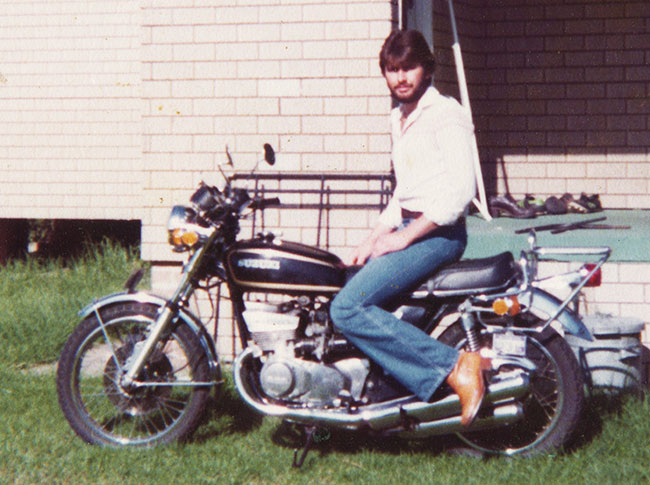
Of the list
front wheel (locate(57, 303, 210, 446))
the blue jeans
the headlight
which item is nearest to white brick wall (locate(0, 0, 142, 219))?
front wheel (locate(57, 303, 210, 446))

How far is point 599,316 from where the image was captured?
18.2 feet

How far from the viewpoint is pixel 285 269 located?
15.2ft

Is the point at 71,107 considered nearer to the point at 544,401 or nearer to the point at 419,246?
the point at 419,246

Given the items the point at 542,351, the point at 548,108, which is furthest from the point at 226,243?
the point at 548,108

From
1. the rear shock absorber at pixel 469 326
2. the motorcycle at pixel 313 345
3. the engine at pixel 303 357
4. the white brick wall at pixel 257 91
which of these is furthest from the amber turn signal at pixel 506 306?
the white brick wall at pixel 257 91

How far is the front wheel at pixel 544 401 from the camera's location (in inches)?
180

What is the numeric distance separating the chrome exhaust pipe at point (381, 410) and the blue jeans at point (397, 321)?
3.3 inches

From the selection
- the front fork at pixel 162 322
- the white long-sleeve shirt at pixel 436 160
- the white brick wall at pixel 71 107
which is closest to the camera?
the white long-sleeve shirt at pixel 436 160

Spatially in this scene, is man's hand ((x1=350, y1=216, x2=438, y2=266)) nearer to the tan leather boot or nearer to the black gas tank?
the black gas tank

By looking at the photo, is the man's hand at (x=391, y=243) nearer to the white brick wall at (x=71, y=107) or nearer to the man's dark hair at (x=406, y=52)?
the man's dark hair at (x=406, y=52)

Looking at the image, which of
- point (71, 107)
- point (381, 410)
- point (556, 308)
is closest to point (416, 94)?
point (556, 308)

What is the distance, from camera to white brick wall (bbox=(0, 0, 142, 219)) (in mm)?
9047

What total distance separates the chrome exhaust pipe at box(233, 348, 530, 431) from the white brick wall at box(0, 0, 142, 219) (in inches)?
184

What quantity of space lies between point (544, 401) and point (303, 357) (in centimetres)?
115
